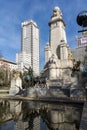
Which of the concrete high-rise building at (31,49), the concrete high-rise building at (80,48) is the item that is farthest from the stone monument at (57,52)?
the concrete high-rise building at (31,49)

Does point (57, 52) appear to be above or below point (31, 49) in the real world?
below

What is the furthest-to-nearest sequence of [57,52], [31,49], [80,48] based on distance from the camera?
[31,49] < [80,48] < [57,52]

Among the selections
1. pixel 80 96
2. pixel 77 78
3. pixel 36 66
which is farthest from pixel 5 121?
pixel 36 66

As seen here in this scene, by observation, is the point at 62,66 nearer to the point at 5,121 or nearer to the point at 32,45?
the point at 5,121

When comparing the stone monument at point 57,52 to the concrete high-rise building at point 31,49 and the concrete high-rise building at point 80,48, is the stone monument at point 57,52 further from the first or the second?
the concrete high-rise building at point 31,49

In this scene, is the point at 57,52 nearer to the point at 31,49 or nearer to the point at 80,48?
the point at 80,48

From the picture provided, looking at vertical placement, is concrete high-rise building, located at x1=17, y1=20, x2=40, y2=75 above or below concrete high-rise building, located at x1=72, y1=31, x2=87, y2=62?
above

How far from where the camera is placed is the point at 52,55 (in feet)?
164

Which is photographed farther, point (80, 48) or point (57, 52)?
point (80, 48)

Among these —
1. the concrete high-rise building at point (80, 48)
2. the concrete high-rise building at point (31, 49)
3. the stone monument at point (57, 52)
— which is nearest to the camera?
the stone monument at point (57, 52)

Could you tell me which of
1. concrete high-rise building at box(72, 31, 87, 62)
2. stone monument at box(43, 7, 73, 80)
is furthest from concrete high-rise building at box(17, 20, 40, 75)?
stone monument at box(43, 7, 73, 80)

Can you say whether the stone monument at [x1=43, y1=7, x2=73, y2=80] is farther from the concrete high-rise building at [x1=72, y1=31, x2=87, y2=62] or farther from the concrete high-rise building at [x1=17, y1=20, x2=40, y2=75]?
the concrete high-rise building at [x1=17, y1=20, x2=40, y2=75]

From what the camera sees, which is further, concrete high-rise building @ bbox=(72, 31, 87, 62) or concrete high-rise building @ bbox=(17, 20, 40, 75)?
concrete high-rise building @ bbox=(17, 20, 40, 75)

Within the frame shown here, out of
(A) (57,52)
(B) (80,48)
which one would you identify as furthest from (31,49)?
(A) (57,52)
